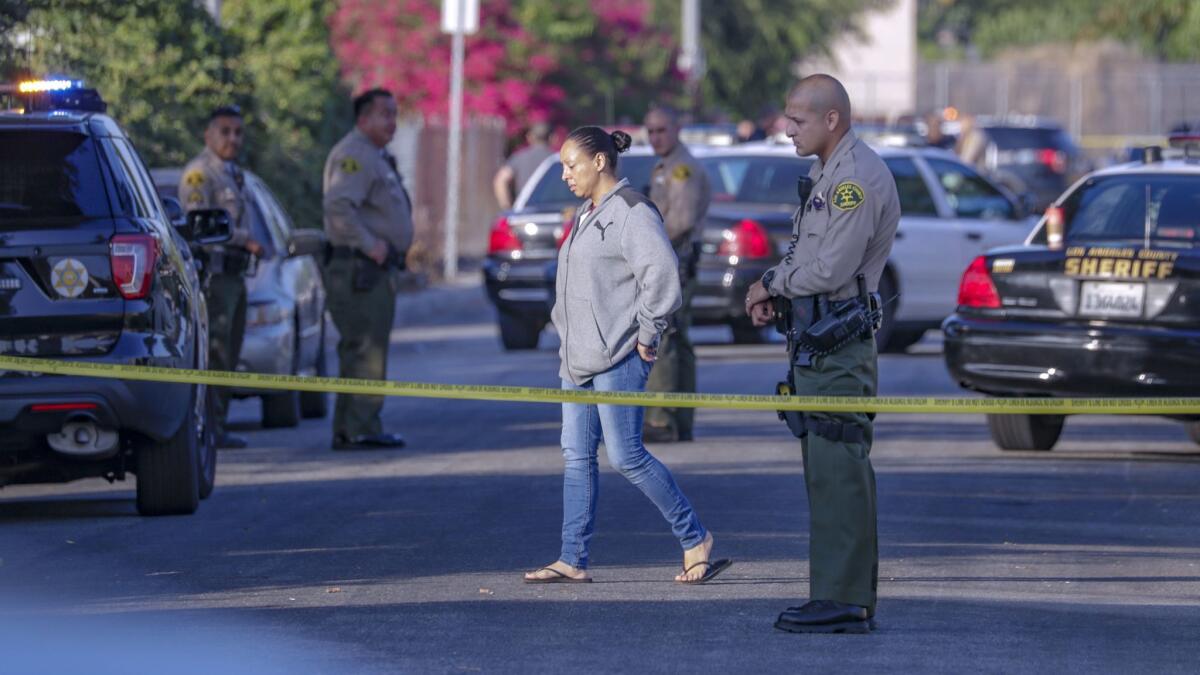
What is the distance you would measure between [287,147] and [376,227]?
9.32 metres

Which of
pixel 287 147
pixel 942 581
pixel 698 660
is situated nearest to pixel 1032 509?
pixel 942 581

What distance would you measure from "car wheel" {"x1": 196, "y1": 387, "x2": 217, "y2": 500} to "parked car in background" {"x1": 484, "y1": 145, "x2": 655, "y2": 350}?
692 centimetres

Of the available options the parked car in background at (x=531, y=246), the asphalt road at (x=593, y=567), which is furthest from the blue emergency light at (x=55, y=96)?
the parked car in background at (x=531, y=246)

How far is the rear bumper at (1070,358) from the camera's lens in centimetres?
1104

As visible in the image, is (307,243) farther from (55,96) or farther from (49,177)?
(49,177)

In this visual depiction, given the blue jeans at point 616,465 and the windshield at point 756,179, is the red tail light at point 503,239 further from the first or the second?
the blue jeans at point 616,465

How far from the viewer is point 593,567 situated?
8.30m

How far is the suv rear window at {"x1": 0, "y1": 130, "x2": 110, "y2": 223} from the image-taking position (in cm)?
891

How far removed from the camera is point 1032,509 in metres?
10.0

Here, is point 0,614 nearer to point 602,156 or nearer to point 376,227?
point 602,156

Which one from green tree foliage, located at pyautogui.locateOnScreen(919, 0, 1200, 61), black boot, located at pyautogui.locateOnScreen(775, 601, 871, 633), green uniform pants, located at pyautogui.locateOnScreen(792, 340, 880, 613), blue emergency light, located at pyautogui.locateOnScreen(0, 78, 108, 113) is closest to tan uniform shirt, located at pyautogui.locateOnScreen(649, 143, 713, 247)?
blue emergency light, located at pyautogui.locateOnScreen(0, 78, 108, 113)

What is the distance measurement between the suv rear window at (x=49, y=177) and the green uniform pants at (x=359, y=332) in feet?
10.8

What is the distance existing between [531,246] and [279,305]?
4625mm

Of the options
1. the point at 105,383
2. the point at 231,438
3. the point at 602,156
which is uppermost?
the point at 602,156
